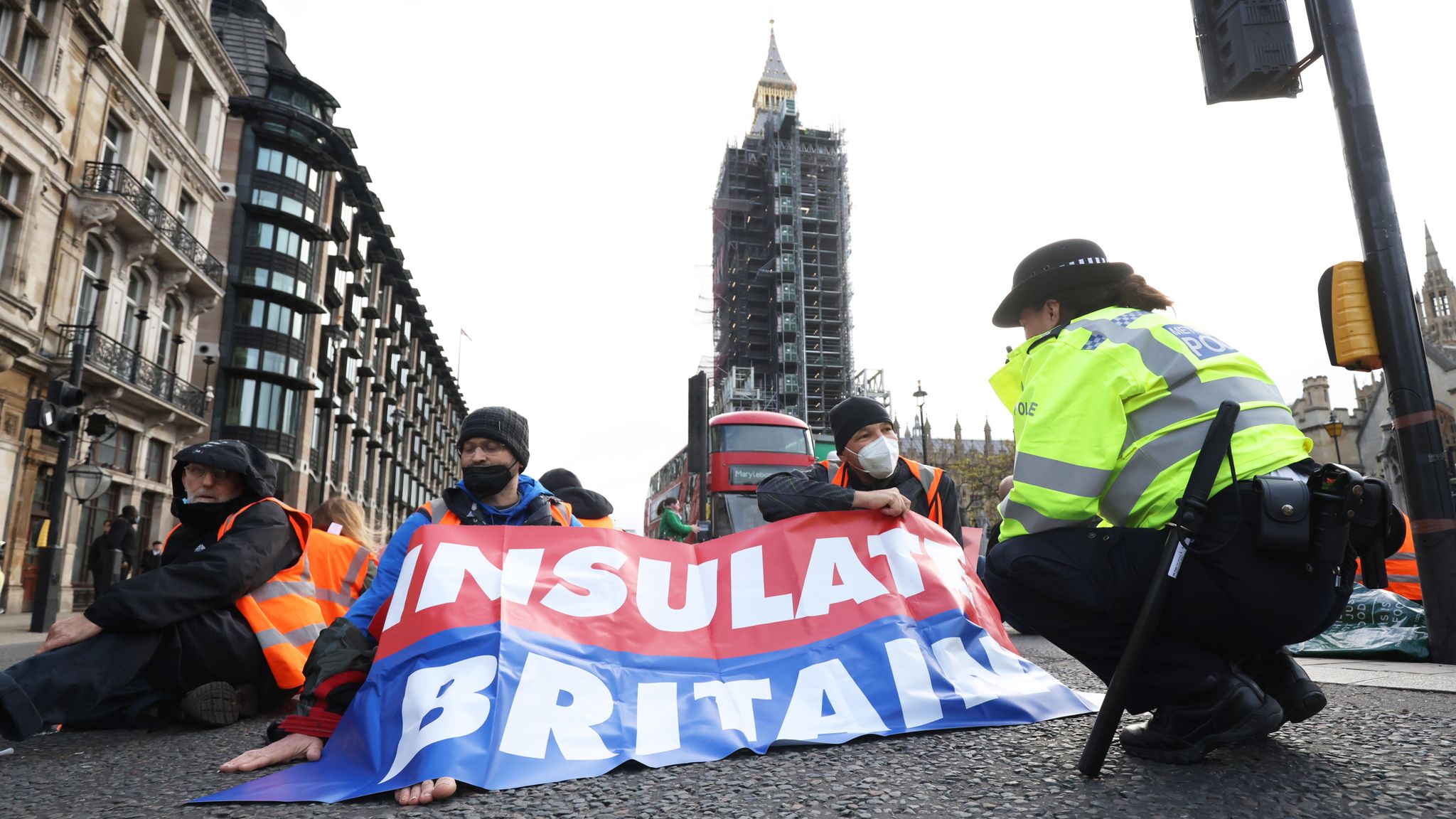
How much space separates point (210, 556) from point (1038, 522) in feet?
10.5

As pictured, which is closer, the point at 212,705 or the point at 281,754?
the point at 281,754

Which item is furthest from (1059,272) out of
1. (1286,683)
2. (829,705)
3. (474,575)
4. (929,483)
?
(474,575)

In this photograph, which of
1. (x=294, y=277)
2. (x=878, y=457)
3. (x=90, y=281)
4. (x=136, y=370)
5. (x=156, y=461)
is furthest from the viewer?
(x=294, y=277)

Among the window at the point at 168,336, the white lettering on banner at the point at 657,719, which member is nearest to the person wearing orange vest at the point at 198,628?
the white lettering on banner at the point at 657,719

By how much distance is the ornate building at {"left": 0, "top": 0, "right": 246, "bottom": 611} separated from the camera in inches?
682

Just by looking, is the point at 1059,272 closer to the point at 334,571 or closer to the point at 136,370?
the point at 334,571

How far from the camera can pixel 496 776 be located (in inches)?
94.7

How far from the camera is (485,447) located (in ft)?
12.1

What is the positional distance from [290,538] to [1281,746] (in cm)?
392

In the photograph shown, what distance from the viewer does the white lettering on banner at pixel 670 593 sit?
11.4ft

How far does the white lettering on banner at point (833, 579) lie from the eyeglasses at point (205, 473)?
2.63 metres

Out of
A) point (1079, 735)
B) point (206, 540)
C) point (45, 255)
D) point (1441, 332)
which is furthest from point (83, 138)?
point (1441, 332)

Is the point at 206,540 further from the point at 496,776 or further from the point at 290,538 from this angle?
the point at 496,776

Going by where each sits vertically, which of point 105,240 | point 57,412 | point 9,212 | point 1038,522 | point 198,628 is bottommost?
point 198,628
